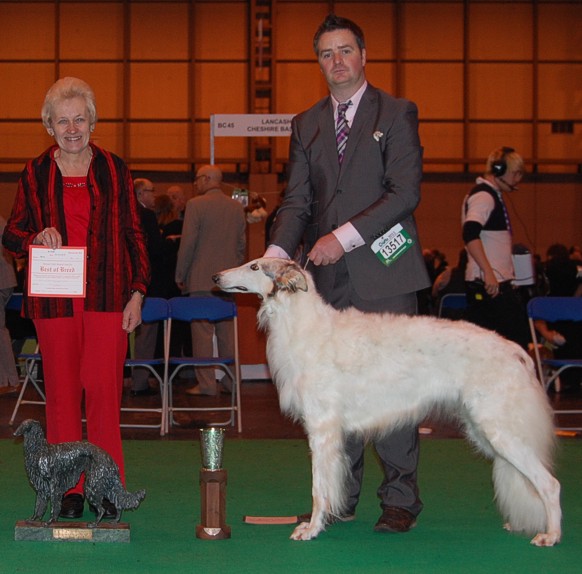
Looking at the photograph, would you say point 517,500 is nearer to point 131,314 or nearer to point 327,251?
point 327,251

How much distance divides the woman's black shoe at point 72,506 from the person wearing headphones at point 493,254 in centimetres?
304

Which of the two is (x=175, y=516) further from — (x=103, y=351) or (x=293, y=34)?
(x=293, y=34)

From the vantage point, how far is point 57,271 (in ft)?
13.5

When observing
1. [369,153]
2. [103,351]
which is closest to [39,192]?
[103,351]

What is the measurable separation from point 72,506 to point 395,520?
1415 millimetres

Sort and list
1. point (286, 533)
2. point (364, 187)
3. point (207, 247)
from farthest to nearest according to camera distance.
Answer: point (207, 247), point (364, 187), point (286, 533)

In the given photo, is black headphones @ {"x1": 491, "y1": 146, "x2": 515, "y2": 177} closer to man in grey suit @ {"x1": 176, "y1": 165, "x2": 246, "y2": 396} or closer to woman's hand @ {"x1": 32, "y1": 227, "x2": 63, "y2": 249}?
man in grey suit @ {"x1": 176, "y1": 165, "x2": 246, "y2": 396}

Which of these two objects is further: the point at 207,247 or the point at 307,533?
the point at 207,247

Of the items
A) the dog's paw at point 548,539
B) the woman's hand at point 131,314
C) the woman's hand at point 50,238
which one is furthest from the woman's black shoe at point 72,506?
the dog's paw at point 548,539

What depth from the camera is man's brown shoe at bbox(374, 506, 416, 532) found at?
421cm

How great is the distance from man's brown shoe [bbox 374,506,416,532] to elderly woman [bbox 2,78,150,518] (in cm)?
123

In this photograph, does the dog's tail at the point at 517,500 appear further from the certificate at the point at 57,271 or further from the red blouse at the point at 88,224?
the certificate at the point at 57,271

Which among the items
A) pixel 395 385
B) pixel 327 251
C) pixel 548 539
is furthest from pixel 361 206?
pixel 548 539

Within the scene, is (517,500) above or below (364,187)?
below
